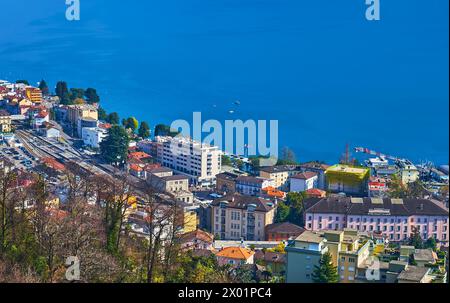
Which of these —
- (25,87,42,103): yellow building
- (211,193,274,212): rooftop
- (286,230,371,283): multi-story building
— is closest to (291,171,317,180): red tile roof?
(211,193,274,212): rooftop

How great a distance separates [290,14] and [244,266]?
15828 mm

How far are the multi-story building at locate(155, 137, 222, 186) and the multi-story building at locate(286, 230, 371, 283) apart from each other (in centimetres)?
462

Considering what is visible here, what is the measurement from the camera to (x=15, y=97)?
433 inches

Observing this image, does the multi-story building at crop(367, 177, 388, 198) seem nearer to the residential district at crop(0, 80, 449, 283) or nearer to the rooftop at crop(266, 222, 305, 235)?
the residential district at crop(0, 80, 449, 283)

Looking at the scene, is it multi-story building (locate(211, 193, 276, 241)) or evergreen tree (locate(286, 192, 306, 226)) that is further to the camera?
evergreen tree (locate(286, 192, 306, 226))

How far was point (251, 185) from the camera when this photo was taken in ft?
25.4

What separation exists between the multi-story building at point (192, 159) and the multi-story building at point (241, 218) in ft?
6.19

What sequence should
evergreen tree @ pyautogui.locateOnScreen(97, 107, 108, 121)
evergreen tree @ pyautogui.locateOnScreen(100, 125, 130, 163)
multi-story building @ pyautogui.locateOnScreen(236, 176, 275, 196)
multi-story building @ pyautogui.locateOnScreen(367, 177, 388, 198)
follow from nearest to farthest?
multi-story building @ pyautogui.locateOnScreen(367, 177, 388, 198), multi-story building @ pyautogui.locateOnScreen(236, 176, 275, 196), evergreen tree @ pyautogui.locateOnScreen(100, 125, 130, 163), evergreen tree @ pyautogui.locateOnScreen(97, 107, 108, 121)

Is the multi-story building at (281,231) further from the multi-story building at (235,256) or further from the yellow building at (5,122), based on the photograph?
the yellow building at (5,122)

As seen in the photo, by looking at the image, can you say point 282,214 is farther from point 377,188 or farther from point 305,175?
point 305,175

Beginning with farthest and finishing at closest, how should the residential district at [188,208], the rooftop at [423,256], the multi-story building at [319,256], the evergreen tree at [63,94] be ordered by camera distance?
the evergreen tree at [63,94] → the rooftop at [423,256] → the multi-story building at [319,256] → the residential district at [188,208]

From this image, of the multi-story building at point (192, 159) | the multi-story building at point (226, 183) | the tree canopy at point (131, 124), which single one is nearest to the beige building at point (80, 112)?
the tree canopy at point (131, 124)

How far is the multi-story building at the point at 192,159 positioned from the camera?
27.8 ft

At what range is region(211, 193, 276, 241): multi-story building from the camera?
252 inches
